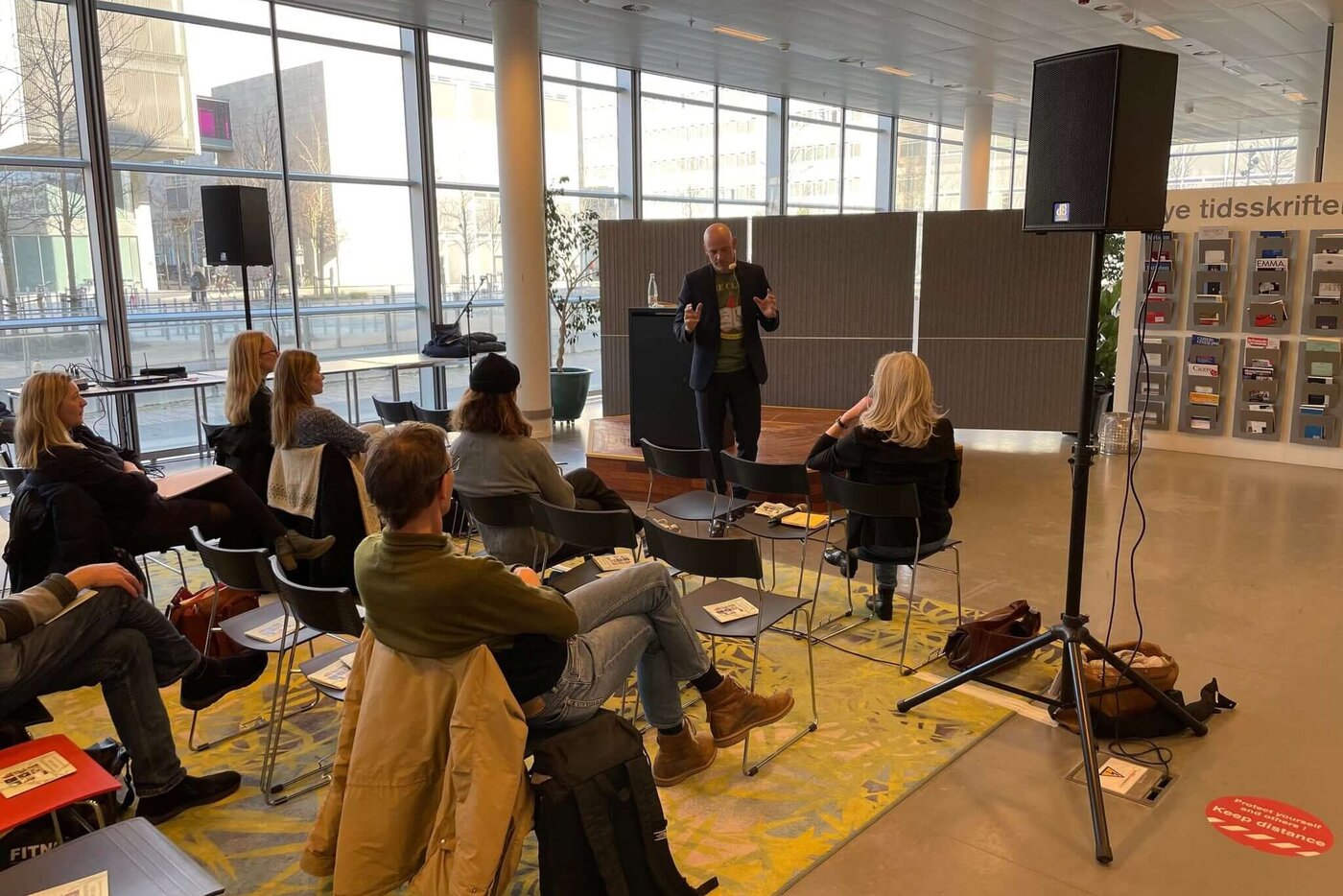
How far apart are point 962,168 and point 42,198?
503 inches

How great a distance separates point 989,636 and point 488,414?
7.21 ft

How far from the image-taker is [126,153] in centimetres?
755

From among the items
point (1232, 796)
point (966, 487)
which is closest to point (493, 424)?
point (1232, 796)

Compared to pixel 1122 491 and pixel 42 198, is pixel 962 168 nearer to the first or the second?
pixel 1122 491

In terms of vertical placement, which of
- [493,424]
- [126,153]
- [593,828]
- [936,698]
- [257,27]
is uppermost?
[257,27]

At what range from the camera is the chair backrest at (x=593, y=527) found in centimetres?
363

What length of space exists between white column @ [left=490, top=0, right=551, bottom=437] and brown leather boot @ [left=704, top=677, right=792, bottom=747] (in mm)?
6213

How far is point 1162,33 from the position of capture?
32.8 ft

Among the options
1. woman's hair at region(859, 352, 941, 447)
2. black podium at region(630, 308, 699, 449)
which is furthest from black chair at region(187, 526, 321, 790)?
black podium at region(630, 308, 699, 449)

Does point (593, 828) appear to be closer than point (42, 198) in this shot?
Yes

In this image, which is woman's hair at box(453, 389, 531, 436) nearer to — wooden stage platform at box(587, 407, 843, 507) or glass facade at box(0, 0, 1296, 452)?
wooden stage platform at box(587, 407, 843, 507)

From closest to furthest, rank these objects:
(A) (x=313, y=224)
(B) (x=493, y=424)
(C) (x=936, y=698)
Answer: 1. (C) (x=936, y=698)
2. (B) (x=493, y=424)
3. (A) (x=313, y=224)

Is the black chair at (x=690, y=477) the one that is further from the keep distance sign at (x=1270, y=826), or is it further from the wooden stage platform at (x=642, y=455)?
the keep distance sign at (x=1270, y=826)

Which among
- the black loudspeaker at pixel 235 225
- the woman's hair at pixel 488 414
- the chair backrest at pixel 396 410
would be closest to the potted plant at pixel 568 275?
the black loudspeaker at pixel 235 225
